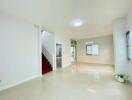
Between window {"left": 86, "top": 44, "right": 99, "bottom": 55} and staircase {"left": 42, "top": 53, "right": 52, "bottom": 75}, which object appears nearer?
staircase {"left": 42, "top": 53, "right": 52, "bottom": 75}

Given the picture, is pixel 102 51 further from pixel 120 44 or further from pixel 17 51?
pixel 17 51

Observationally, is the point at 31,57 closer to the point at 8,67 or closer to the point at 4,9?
the point at 8,67

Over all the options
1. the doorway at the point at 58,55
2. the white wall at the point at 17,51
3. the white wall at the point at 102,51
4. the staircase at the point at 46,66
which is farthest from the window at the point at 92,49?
the white wall at the point at 17,51

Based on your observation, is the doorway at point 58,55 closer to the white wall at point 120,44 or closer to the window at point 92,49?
the window at point 92,49

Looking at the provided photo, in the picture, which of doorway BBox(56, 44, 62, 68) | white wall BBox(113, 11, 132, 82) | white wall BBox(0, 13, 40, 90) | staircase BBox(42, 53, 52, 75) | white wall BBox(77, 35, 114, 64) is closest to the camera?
white wall BBox(0, 13, 40, 90)

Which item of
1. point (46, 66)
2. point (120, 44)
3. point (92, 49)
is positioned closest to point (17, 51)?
point (46, 66)

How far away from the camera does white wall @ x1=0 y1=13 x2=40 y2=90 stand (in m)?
4.06

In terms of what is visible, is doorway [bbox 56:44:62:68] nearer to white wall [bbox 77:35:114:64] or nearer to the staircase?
the staircase

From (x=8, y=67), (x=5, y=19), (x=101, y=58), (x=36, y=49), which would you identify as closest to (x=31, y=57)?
(x=36, y=49)

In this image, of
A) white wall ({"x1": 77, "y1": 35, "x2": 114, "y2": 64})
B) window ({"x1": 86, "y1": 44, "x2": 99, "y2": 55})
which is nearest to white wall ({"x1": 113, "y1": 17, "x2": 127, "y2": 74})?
white wall ({"x1": 77, "y1": 35, "x2": 114, "y2": 64})

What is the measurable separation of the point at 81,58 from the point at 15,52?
9049 millimetres

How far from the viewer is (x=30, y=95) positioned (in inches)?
136

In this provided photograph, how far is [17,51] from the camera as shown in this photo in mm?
4637

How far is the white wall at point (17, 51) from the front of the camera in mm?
4062
